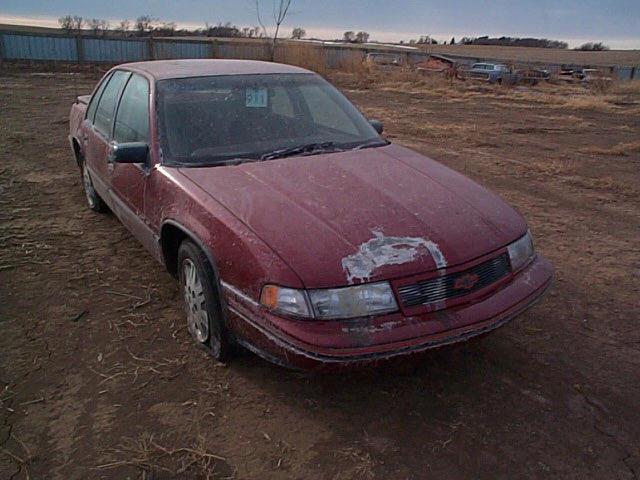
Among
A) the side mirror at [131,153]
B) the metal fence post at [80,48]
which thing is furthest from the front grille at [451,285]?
the metal fence post at [80,48]

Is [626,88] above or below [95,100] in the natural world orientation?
above

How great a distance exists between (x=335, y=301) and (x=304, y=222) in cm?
45

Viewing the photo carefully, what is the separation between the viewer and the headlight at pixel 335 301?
2195 millimetres

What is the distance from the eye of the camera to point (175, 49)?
80.2 feet

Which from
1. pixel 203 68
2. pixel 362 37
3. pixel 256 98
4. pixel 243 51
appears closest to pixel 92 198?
pixel 203 68

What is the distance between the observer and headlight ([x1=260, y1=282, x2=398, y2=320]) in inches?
86.4

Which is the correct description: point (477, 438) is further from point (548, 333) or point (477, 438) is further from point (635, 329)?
point (635, 329)

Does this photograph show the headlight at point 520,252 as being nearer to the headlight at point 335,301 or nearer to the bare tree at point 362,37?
the headlight at point 335,301

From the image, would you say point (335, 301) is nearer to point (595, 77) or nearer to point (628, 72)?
point (595, 77)

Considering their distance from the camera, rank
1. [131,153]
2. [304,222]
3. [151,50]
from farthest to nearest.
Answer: [151,50], [131,153], [304,222]

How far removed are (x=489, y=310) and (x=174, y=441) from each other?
153 cm

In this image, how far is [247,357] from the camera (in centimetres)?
285

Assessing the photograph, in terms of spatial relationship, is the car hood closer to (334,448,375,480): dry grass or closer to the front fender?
the front fender

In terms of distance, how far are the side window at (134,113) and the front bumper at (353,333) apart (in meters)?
1.56
